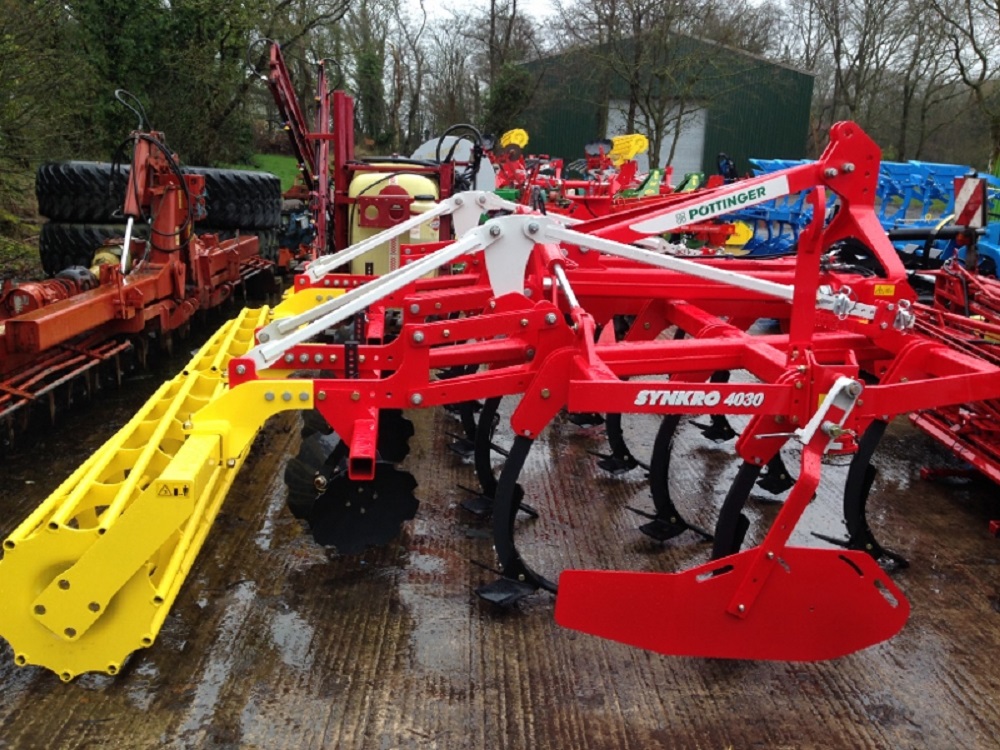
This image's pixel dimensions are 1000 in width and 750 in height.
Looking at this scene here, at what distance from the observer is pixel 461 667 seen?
289cm

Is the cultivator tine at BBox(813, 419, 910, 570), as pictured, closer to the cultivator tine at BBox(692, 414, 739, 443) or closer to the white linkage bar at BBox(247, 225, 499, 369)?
the cultivator tine at BBox(692, 414, 739, 443)

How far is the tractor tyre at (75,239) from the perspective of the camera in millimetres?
7711

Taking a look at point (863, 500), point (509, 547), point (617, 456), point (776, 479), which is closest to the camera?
point (509, 547)

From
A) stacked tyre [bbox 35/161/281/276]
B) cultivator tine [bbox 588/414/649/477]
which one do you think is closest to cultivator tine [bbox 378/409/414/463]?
cultivator tine [bbox 588/414/649/477]

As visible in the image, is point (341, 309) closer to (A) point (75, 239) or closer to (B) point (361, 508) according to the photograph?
(B) point (361, 508)

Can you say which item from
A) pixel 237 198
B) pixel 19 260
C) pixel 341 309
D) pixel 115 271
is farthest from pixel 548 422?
pixel 19 260

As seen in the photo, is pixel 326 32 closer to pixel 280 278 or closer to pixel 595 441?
pixel 280 278

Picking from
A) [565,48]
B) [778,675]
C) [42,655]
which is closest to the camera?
[42,655]

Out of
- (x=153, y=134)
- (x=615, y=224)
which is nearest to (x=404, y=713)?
(x=615, y=224)

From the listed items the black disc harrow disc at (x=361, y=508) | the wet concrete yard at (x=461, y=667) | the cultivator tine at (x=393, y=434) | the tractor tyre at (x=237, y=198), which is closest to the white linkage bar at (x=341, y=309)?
the black disc harrow disc at (x=361, y=508)

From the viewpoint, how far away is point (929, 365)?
3.30 metres

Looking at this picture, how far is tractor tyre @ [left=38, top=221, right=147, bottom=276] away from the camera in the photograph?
7711 mm

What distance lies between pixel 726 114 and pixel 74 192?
22.9 metres

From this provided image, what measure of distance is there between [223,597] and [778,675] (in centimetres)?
207
